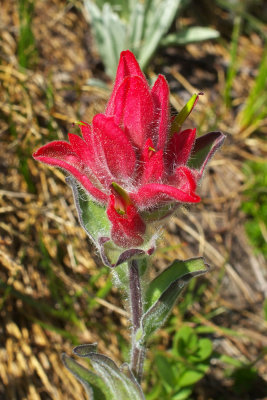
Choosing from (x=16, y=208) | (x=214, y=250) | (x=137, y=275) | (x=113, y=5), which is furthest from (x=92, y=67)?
(x=137, y=275)

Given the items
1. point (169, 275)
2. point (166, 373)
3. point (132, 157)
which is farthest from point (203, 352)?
point (132, 157)

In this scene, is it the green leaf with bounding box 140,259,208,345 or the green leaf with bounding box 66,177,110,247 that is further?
the green leaf with bounding box 140,259,208,345

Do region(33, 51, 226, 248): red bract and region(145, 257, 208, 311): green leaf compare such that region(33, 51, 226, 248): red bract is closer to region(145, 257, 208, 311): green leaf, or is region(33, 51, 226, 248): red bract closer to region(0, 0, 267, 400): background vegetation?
region(145, 257, 208, 311): green leaf

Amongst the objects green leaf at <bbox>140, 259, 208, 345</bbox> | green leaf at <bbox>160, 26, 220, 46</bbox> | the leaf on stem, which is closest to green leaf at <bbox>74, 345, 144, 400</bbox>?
the leaf on stem

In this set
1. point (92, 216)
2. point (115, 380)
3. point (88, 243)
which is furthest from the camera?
point (88, 243)

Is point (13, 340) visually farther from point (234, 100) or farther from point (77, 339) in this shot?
point (234, 100)

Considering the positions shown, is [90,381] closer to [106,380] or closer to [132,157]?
[106,380]

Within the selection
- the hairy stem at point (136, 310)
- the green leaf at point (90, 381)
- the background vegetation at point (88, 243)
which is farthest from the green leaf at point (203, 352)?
the green leaf at point (90, 381)
